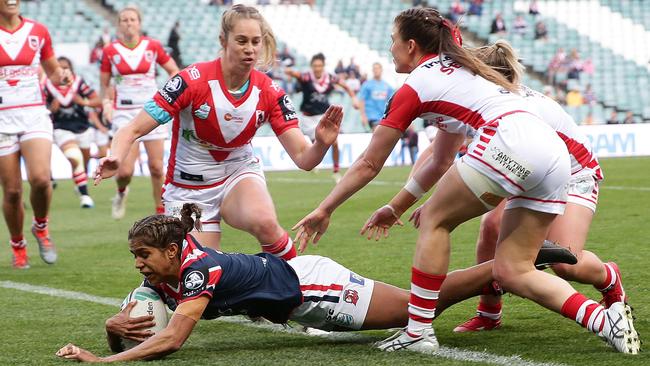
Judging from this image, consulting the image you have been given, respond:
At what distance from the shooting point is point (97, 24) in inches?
1220

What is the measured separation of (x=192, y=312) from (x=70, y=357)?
62 centimetres

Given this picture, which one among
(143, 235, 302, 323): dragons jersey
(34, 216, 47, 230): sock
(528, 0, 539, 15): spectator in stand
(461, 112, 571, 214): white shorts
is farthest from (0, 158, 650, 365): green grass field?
(528, 0, 539, 15): spectator in stand

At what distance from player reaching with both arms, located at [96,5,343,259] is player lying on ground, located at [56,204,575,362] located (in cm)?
87

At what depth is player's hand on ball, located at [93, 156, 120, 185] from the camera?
19.7 feet

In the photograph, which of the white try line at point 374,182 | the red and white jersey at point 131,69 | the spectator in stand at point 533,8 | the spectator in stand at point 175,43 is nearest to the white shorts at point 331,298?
the red and white jersey at point 131,69

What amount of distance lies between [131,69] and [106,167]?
766cm

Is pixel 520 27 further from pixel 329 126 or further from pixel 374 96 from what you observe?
pixel 329 126

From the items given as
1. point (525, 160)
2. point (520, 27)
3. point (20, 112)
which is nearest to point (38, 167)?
point (20, 112)

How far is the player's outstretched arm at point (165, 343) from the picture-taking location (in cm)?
532

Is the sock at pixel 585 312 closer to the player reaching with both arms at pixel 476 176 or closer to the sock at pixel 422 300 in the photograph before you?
the player reaching with both arms at pixel 476 176

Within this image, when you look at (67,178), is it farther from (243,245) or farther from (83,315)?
(83,315)

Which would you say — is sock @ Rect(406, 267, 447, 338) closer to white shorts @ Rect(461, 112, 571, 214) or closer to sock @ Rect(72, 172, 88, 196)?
white shorts @ Rect(461, 112, 571, 214)

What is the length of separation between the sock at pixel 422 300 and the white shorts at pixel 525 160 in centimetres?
53

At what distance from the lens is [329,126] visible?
6160mm
